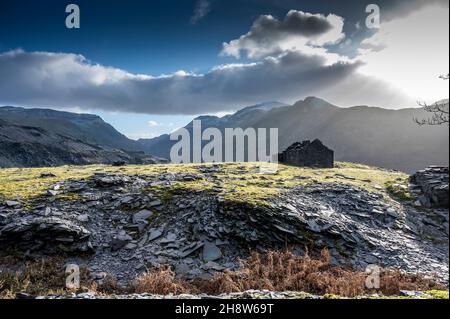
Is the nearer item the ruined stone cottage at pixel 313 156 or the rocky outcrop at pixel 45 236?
the rocky outcrop at pixel 45 236

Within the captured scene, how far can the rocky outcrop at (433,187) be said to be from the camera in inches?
912

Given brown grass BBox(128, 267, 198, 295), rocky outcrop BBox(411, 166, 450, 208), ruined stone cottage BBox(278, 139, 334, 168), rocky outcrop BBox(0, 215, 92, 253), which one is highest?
ruined stone cottage BBox(278, 139, 334, 168)

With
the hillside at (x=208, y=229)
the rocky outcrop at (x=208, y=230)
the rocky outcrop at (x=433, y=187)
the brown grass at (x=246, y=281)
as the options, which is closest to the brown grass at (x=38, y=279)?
the brown grass at (x=246, y=281)

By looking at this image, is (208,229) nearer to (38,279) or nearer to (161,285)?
(161,285)

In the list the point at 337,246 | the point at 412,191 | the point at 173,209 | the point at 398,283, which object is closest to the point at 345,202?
the point at 337,246

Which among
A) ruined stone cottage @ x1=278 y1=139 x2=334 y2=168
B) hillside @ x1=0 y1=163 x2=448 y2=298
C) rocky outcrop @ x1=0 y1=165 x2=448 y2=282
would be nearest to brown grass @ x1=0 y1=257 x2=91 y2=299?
hillside @ x1=0 y1=163 x2=448 y2=298

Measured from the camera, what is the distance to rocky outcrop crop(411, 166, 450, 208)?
76.0ft

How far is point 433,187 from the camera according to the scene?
24.4 metres

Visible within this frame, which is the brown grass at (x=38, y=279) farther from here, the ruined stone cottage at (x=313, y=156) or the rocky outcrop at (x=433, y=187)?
the ruined stone cottage at (x=313, y=156)

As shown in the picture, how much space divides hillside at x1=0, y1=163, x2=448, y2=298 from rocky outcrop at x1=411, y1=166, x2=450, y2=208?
0.87 meters

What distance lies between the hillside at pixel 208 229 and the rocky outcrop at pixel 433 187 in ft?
2.85

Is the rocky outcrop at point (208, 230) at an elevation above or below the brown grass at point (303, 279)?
above

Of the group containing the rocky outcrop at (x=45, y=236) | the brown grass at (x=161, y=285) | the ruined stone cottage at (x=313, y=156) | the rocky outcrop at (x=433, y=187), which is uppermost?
the ruined stone cottage at (x=313, y=156)

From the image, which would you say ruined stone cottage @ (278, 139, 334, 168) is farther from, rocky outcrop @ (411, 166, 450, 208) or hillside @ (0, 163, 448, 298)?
hillside @ (0, 163, 448, 298)
